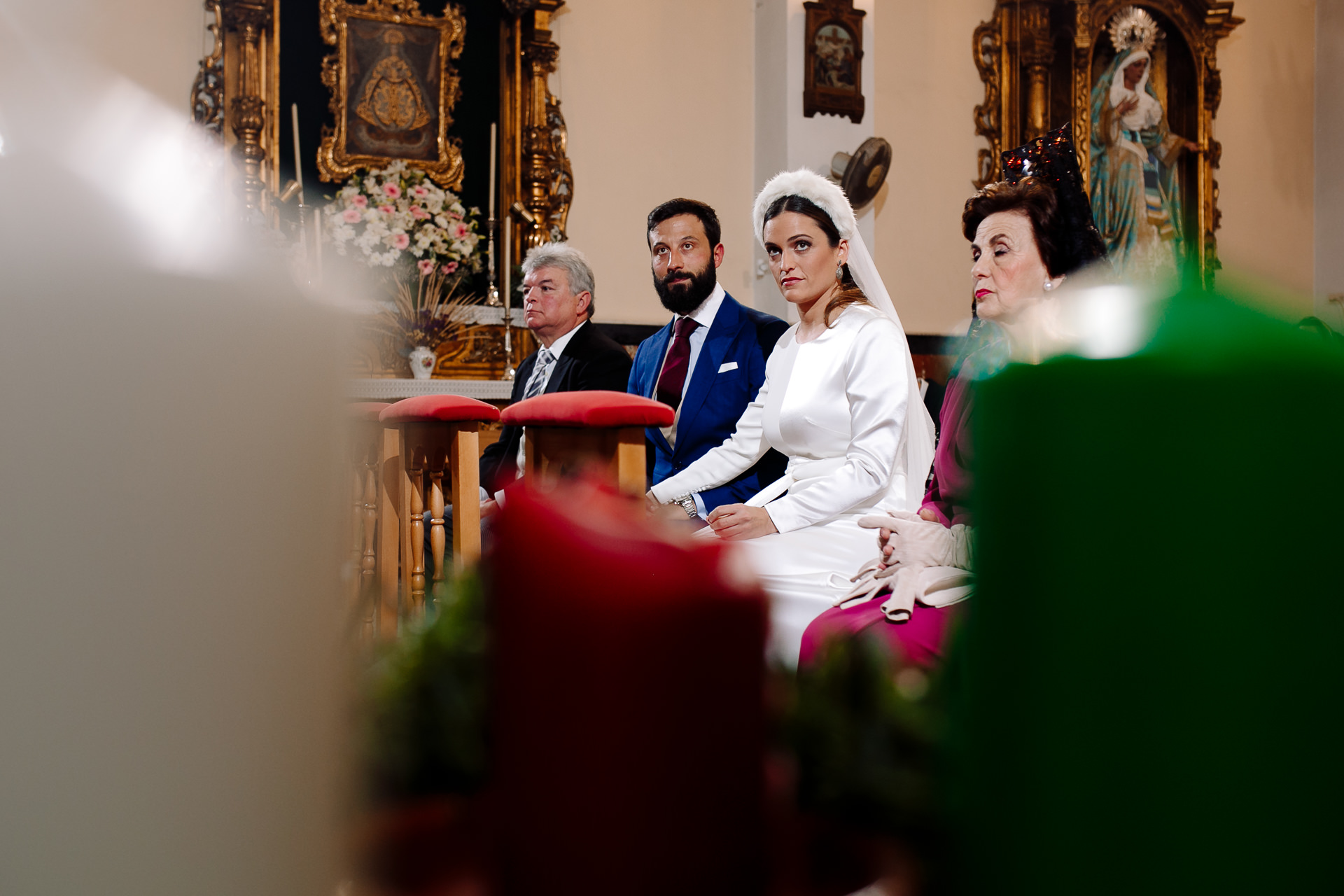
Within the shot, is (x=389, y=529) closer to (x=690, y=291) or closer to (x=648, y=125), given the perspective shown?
(x=690, y=291)

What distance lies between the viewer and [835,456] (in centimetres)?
233

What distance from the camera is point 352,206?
506cm

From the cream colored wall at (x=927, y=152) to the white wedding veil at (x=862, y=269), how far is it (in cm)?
396

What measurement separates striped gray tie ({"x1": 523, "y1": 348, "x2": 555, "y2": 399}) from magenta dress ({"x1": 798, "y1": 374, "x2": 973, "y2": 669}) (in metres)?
2.02

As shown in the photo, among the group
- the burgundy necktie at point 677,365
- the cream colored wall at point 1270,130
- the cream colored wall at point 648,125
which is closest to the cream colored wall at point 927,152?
the cream colored wall at point 648,125

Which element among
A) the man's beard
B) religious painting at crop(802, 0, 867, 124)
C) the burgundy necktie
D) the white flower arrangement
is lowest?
the burgundy necktie

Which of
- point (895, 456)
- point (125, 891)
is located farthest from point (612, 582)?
point (895, 456)

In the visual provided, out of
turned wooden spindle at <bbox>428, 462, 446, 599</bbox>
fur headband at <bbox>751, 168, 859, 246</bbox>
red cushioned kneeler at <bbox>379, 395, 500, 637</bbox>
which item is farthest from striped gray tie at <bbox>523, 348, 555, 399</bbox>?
fur headband at <bbox>751, 168, 859, 246</bbox>

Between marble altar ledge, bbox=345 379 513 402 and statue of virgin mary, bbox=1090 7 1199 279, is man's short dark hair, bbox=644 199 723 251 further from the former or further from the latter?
statue of virgin mary, bbox=1090 7 1199 279

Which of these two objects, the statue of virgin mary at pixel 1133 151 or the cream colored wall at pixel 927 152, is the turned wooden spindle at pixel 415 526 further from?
the statue of virgin mary at pixel 1133 151

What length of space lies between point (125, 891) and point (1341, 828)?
0.20 meters

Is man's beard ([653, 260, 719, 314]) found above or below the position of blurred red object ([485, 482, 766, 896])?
above

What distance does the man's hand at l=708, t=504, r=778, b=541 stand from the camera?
2156mm

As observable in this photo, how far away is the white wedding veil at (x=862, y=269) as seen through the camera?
2504mm
